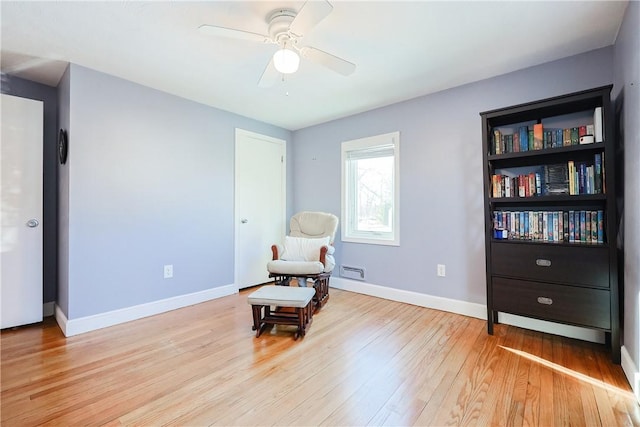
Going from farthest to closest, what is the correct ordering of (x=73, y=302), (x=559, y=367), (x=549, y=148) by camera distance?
1. (x=73, y=302)
2. (x=549, y=148)
3. (x=559, y=367)

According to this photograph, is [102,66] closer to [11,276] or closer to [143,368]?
[11,276]

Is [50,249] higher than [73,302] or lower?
higher

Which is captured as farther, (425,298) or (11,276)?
(425,298)

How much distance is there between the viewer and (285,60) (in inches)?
69.6

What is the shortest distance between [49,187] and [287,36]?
276 centimetres

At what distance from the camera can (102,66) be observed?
7.92 feet

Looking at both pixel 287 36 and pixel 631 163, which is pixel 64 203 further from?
pixel 631 163

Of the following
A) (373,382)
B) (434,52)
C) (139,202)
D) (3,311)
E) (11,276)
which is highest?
(434,52)

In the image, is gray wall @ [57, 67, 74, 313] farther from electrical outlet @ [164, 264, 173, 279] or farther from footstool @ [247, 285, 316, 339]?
footstool @ [247, 285, 316, 339]

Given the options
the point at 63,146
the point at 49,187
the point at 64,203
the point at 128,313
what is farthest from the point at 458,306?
the point at 49,187

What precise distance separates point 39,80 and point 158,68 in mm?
1300

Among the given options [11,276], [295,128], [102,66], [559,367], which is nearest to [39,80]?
[102,66]

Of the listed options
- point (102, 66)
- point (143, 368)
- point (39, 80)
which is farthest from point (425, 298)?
point (39, 80)

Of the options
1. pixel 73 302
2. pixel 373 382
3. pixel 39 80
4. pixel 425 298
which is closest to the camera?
pixel 373 382
